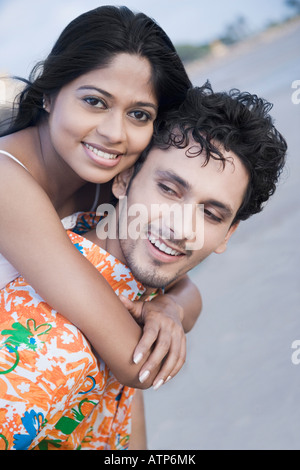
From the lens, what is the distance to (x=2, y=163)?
196 cm

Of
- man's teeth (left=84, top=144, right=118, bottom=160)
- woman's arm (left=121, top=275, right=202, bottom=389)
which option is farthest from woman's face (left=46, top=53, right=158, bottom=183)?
woman's arm (left=121, top=275, right=202, bottom=389)

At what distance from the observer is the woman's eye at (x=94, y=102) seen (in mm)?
2068

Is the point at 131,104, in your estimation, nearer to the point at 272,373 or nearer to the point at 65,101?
the point at 65,101

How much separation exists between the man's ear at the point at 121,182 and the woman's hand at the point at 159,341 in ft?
1.59

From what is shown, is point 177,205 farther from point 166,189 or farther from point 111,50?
point 111,50

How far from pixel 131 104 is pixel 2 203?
587mm

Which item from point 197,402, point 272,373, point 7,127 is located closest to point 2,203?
point 7,127

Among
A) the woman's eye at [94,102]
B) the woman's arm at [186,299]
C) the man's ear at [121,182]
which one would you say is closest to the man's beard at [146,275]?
the woman's arm at [186,299]

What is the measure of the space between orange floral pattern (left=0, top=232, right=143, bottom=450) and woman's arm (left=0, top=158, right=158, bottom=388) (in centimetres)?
6

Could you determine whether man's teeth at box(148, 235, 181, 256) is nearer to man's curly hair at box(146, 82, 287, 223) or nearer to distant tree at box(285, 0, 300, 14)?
man's curly hair at box(146, 82, 287, 223)

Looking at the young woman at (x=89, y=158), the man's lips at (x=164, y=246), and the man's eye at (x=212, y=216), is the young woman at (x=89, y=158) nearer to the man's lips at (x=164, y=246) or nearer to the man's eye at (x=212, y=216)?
the man's lips at (x=164, y=246)

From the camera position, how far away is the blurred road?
8.75 feet

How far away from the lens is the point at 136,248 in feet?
6.75

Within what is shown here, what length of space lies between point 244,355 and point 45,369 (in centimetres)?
170
